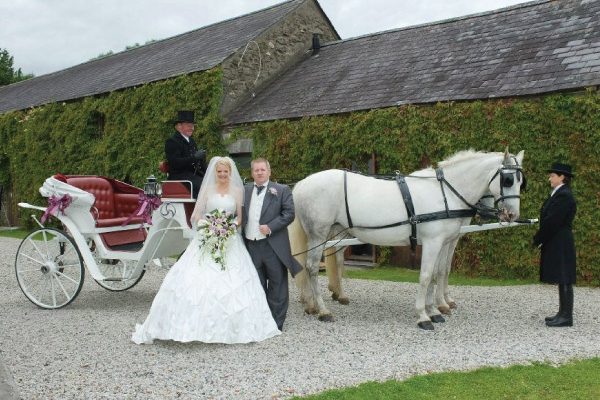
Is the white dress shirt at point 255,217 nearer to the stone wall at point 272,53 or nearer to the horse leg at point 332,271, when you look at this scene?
the horse leg at point 332,271

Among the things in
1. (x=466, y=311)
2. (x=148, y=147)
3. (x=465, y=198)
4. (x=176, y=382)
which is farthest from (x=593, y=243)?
(x=148, y=147)

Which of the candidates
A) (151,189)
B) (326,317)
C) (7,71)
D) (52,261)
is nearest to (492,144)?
(326,317)

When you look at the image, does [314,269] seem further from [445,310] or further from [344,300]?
[445,310]

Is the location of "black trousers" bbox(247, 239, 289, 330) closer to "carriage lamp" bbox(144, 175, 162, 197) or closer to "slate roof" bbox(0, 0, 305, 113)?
"carriage lamp" bbox(144, 175, 162, 197)

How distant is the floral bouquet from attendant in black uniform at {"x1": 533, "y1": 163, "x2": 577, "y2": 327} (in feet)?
11.7

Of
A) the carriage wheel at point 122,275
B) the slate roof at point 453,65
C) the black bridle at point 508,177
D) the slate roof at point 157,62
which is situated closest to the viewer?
the black bridle at point 508,177

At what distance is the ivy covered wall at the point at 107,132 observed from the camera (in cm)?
1568

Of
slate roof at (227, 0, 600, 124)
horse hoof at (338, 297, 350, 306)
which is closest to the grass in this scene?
horse hoof at (338, 297, 350, 306)

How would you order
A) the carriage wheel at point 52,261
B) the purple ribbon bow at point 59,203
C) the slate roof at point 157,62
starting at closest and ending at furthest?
the purple ribbon bow at point 59,203 → the carriage wheel at point 52,261 → the slate roof at point 157,62

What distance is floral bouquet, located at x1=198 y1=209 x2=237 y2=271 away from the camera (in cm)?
613

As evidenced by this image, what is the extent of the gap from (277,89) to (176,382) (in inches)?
486

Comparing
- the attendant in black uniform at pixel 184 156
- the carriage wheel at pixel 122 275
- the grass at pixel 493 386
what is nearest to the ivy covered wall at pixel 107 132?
the carriage wheel at pixel 122 275

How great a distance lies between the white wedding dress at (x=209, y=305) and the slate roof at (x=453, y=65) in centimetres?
686

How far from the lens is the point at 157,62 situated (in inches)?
786
